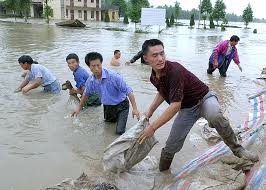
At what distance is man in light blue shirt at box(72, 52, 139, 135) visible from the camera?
5019 mm

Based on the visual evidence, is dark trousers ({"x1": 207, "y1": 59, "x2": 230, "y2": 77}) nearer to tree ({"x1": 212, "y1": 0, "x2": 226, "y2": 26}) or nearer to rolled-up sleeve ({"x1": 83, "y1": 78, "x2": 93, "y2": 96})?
rolled-up sleeve ({"x1": 83, "y1": 78, "x2": 93, "y2": 96})

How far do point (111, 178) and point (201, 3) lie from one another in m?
51.0

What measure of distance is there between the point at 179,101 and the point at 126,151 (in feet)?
2.98

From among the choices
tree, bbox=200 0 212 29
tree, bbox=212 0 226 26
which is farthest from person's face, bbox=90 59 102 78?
tree, bbox=200 0 212 29

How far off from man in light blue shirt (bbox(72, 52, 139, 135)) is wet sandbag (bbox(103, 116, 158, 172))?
1110 mm

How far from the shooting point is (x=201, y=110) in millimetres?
3605

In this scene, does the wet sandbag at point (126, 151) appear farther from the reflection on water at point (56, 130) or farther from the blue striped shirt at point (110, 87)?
the blue striped shirt at point (110, 87)

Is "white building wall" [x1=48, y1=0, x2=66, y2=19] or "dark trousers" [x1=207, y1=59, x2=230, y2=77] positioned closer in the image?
"dark trousers" [x1=207, y1=59, x2=230, y2=77]

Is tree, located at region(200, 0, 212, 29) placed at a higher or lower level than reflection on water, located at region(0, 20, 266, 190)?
higher

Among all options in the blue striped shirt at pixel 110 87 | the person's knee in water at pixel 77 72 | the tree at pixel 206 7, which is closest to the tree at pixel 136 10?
the tree at pixel 206 7

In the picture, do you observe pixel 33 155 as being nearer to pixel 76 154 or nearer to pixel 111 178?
pixel 76 154

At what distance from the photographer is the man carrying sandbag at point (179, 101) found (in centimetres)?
318

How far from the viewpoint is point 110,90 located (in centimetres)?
541

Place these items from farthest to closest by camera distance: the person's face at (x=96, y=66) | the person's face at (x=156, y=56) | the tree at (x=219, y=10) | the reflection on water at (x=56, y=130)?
the tree at (x=219, y=10), the person's face at (x=96, y=66), the reflection on water at (x=56, y=130), the person's face at (x=156, y=56)
